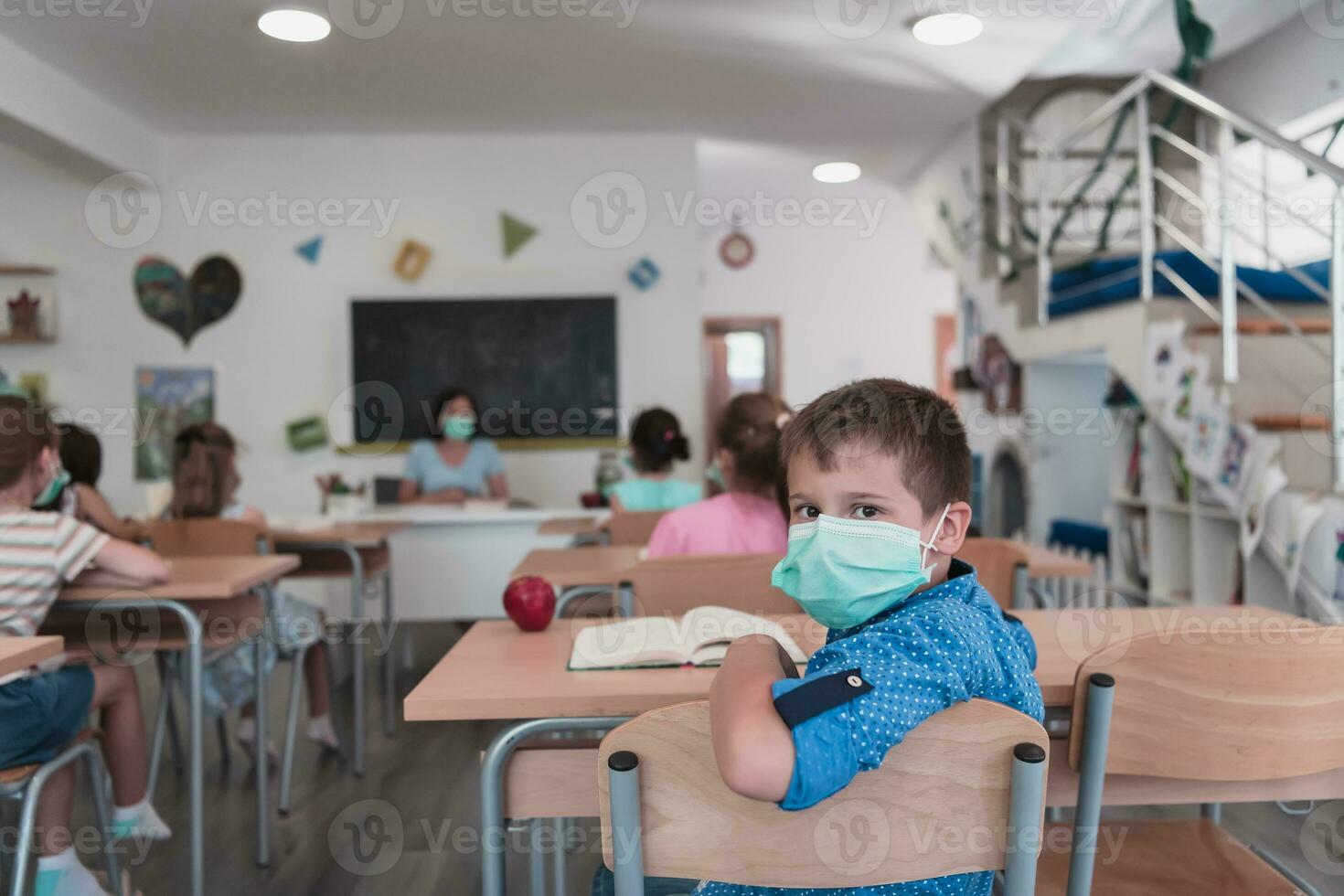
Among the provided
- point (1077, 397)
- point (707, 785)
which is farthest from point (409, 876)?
point (1077, 397)

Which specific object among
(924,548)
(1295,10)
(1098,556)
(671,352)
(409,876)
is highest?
(1295,10)

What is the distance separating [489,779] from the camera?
1.19 metres

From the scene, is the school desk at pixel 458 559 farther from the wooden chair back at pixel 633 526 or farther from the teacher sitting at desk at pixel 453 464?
the wooden chair back at pixel 633 526

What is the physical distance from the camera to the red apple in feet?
5.16

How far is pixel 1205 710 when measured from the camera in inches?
42.5

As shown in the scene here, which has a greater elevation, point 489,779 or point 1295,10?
point 1295,10

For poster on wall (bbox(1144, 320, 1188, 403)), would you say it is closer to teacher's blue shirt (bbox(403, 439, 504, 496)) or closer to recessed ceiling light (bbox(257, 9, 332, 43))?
teacher's blue shirt (bbox(403, 439, 504, 496))

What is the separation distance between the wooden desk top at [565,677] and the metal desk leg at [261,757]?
3.38ft

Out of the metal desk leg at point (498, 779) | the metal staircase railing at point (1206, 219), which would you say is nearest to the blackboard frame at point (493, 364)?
the metal staircase railing at point (1206, 219)

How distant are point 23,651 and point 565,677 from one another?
0.76 metres

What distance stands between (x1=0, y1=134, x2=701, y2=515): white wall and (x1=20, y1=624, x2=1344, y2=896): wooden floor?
9.24 ft

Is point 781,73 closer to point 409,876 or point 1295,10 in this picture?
point 1295,10

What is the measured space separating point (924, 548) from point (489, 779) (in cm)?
56

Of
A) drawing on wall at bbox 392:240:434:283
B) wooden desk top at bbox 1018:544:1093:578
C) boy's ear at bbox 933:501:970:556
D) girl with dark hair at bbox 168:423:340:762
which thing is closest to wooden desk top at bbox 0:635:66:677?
boy's ear at bbox 933:501:970:556
